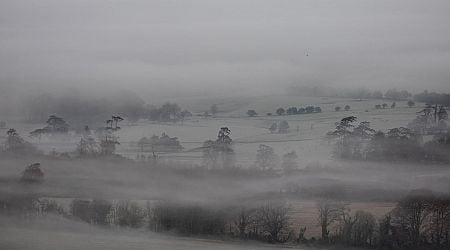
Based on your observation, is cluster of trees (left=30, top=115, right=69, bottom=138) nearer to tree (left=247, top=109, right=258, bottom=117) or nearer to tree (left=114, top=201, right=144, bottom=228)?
tree (left=114, top=201, right=144, bottom=228)

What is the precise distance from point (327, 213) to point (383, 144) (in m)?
0.85

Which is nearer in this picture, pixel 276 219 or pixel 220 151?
pixel 276 219

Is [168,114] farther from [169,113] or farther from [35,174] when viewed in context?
[35,174]

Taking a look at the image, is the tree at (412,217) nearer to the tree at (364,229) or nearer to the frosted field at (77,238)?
the tree at (364,229)

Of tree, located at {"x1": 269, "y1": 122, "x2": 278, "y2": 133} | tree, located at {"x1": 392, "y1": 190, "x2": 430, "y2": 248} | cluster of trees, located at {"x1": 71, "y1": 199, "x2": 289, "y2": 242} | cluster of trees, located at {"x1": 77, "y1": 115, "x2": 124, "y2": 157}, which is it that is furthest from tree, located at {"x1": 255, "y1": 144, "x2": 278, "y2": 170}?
cluster of trees, located at {"x1": 77, "y1": 115, "x2": 124, "y2": 157}

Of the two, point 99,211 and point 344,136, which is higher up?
point 344,136

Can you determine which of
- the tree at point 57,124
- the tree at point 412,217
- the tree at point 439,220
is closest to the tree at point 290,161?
the tree at point 412,217

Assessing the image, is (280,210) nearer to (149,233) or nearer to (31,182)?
(149,233)

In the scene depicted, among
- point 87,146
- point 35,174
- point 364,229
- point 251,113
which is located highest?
point 251,113

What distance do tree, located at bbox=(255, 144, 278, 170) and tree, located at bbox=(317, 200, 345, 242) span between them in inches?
23.6

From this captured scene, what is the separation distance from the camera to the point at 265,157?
5523 mm

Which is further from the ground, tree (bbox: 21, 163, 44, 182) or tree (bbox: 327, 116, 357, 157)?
tree (bbox: 327, 116, 357, 157)

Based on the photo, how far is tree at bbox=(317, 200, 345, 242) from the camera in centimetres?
541

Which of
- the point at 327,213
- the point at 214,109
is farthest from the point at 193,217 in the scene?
the point at 327,213
